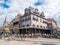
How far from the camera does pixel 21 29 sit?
3719 centimetres

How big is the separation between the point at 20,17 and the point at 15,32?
4.83 m

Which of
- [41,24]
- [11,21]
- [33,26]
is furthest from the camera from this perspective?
[11,21]

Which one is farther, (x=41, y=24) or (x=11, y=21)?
(x=11, y=21)

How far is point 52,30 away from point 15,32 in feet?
32.0

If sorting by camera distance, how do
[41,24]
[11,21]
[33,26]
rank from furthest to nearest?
[11,21], [41,24], [33,26]

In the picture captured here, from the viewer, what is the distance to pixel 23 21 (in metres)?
38.8

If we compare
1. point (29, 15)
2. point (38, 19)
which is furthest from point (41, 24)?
point (29, 15)

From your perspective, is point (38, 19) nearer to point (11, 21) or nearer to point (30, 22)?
point (30, 22)

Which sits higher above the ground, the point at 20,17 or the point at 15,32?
the point at 20,17

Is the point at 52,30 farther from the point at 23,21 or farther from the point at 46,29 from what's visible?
the point at 23,21

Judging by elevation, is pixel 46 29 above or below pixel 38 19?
below

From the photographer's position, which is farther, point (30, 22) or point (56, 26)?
point (56, 26)

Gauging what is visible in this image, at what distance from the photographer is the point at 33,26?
3622 cm

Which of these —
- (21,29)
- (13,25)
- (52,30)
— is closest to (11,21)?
(13,25)
